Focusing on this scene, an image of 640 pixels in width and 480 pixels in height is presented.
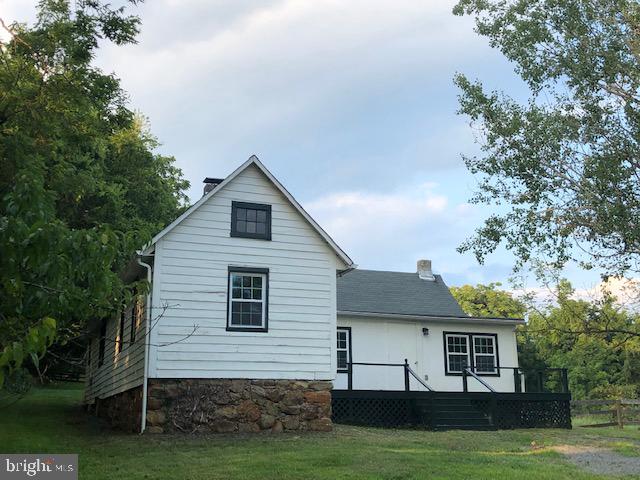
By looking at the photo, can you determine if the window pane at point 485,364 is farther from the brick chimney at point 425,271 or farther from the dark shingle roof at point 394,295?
the brick chimney at point 425,271

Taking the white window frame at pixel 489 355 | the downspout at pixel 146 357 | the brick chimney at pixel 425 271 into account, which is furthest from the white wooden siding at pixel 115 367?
the brick chimney at pixel 425 271

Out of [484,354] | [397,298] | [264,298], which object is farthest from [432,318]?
[264,298]

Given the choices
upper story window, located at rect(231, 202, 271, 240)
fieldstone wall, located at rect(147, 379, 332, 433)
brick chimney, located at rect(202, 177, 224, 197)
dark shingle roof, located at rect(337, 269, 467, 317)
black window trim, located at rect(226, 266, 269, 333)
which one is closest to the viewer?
fieldstone wall, located at rect(147, 379, 332, 433)

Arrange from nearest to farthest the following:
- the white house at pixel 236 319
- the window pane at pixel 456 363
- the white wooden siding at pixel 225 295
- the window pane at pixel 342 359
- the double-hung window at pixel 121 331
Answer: the white house at pixel 236 319 → the white wooden siding at pixel 225 295 → the double-hung window at pixel 121 331 → the window pane at pixel 342 359 → the window pane at pixel 456 363

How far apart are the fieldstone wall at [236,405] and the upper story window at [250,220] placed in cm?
347

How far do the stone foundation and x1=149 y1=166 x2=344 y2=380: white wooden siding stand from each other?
1209 millimetres

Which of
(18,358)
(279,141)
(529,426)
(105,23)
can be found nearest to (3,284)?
(18,358)

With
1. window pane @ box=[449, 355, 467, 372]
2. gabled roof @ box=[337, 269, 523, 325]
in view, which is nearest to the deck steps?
window pane @ box=[449, 355, 467, 372]

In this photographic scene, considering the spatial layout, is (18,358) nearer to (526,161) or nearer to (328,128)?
(526,161)

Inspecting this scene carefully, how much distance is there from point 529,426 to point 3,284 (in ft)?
56.1

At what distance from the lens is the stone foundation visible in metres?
14.6

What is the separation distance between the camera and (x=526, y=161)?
43.9 ft

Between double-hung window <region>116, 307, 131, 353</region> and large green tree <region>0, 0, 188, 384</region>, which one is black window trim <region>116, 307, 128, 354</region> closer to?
double-hung window <region>116, 307, 131, 353</region>

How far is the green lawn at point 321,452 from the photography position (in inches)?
364
